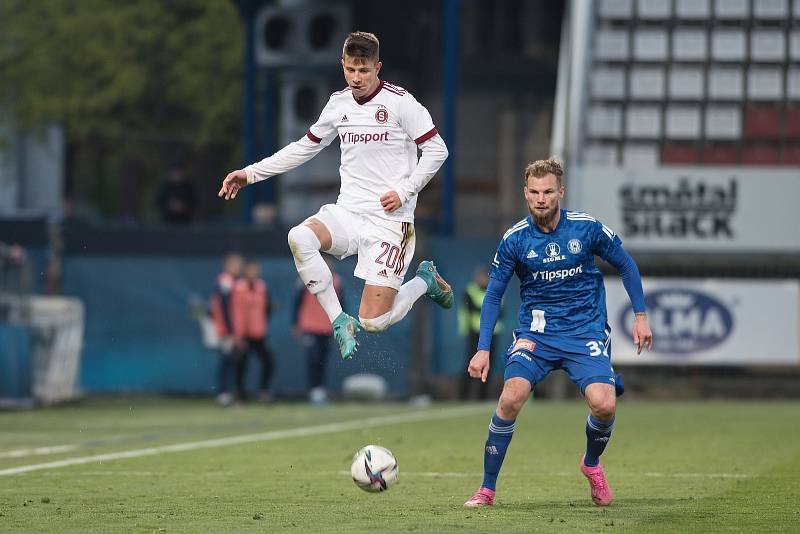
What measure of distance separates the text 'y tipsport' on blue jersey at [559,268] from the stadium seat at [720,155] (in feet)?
49.9

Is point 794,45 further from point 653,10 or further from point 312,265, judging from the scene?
point 312,265

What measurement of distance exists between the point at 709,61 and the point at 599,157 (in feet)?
7.90

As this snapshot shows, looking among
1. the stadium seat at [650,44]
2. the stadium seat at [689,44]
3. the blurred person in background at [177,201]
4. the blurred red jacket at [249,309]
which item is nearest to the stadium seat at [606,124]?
the stadium seat at [650,44]

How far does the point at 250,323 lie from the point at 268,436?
556 cm

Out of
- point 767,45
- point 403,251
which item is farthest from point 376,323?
point 767,45

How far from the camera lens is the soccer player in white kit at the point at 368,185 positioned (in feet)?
33.6

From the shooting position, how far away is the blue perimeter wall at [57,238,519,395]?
22.2 m

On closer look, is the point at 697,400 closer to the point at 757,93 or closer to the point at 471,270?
the point at 471,270

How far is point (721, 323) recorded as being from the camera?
21.8m

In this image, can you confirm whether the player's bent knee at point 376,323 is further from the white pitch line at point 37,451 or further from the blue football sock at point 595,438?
the white pitch line at point 37,451

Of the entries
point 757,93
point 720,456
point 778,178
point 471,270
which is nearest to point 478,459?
point 720,456

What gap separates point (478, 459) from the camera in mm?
13148

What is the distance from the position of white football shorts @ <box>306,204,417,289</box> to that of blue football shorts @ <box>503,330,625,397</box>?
47.5 inches

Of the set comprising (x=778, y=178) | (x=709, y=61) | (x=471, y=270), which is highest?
(x=709, y=61)
